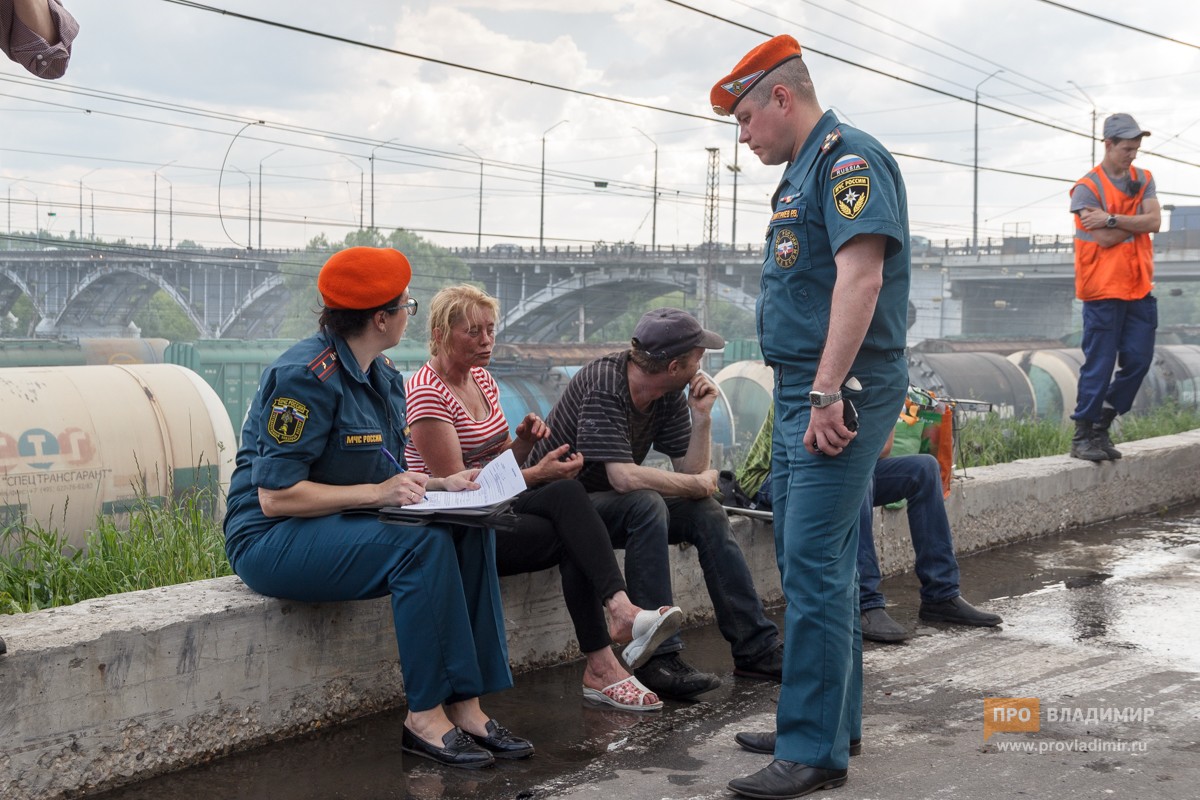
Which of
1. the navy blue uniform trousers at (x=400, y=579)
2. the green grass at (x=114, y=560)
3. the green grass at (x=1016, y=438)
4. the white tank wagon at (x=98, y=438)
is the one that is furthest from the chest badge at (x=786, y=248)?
the white tank wagon at (x=98, y=438)

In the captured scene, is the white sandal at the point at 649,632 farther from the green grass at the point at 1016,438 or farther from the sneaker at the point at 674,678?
the green grass at the point at 1016,438

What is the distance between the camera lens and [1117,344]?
Answer: 22.0 ft

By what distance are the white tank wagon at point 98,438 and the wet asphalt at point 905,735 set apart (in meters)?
4.64

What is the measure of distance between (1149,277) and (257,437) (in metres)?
5.28

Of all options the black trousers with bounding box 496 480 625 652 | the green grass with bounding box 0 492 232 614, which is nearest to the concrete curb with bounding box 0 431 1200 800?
the black trousers with bounding box 496 480 625 652

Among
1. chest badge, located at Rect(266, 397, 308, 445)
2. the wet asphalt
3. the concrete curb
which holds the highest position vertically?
chest badge, located at Rect(266, 397, 308, 445)

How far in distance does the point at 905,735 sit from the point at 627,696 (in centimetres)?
84

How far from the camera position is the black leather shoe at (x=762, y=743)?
327cm

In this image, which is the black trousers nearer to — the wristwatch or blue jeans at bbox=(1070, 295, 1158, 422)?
the wristwatch

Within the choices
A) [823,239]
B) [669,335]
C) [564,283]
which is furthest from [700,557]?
[564,283]

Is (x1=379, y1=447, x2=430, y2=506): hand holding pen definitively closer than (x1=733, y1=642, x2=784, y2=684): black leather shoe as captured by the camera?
Yes

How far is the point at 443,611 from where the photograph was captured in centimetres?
319

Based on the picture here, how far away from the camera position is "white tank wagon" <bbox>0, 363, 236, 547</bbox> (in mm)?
7934

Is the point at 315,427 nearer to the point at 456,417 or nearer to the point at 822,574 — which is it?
the point at 456,417
